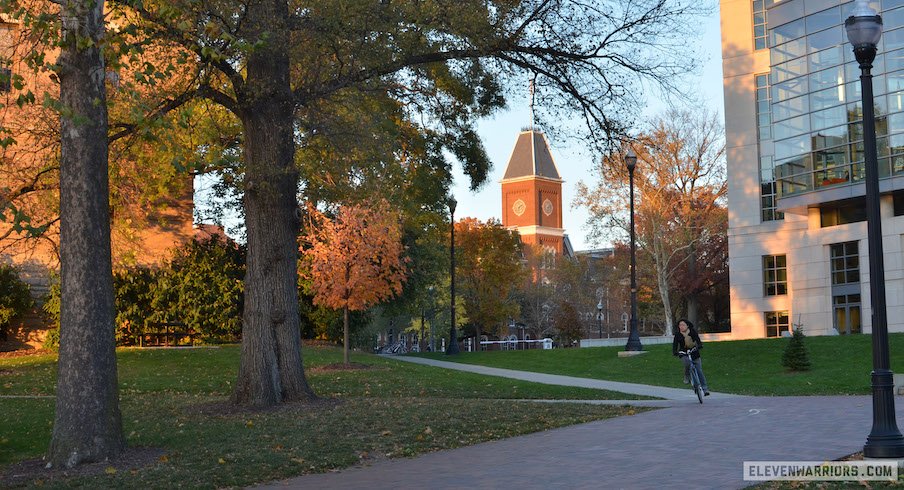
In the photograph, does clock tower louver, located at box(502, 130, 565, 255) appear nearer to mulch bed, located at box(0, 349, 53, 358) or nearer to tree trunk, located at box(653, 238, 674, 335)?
tree trunk, located at box(653, 238, 674, 335)

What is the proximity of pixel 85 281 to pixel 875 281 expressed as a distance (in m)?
8.65

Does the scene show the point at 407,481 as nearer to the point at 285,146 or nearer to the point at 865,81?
the point at 865,81

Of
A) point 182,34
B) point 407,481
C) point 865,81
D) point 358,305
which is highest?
point 182,34

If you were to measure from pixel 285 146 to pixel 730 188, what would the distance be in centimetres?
4067

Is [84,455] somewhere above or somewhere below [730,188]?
below

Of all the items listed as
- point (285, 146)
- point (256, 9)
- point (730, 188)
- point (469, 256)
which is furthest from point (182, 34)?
point (469, 256)

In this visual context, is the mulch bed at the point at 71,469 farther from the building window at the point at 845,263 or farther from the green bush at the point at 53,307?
the building window at the point at 845,263

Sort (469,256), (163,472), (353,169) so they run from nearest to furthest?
(163,472) < (353,169) < (469,256)

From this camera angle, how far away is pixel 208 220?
3709 centimetres

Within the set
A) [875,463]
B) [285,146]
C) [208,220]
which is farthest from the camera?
[208,220]

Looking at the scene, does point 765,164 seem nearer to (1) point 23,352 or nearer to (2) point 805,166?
(2) point 805,166

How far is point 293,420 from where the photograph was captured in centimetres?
1423

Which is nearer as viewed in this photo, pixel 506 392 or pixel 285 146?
pixel 285 146

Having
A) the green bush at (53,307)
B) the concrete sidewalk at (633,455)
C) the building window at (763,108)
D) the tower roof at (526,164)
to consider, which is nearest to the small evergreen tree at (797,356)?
the concrete sidewalk at (633,455)
